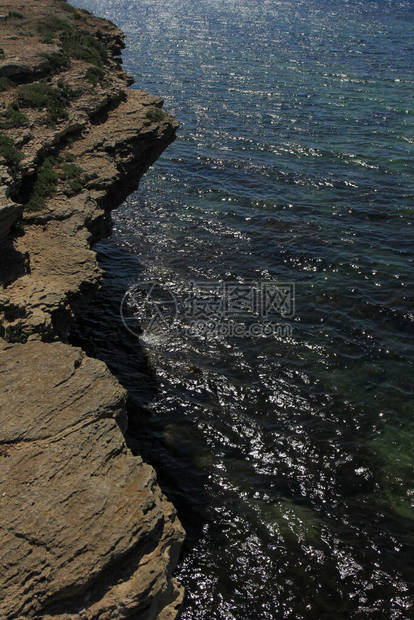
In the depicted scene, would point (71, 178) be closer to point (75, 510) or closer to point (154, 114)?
point (154, 114)

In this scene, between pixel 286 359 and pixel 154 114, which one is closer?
pixel 286 359

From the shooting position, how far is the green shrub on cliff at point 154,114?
2331 cm

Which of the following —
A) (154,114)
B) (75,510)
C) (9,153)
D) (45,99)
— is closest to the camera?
(75,510)

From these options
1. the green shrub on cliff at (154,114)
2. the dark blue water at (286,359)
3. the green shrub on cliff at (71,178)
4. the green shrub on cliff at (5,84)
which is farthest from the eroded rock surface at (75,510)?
the green shrub on cliff at (154,114)

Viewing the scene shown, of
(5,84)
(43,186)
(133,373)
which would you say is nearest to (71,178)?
(43,186)

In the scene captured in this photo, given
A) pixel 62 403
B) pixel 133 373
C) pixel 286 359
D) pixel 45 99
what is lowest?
pixel 133 373

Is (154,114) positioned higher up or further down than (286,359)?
higher up

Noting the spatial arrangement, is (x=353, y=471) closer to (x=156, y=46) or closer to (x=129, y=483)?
(x=129, y=483)

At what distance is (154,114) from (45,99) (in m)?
5.28

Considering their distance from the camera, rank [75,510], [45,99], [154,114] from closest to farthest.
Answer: [75,510] → [45,99] → [154,114]

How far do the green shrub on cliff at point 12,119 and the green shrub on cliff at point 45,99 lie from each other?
42.0 inches

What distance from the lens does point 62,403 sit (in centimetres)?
1089

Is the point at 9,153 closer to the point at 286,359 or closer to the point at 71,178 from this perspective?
the point at 71,178

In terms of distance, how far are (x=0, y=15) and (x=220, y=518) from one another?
30.2 metres
